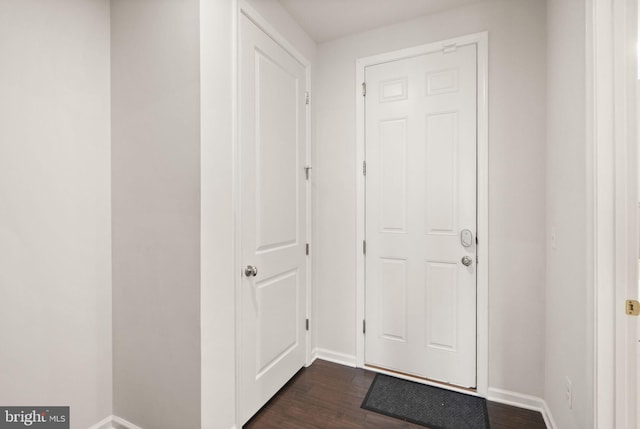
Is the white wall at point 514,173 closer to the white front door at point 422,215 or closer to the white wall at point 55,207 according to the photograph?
the white front door at point 422,215

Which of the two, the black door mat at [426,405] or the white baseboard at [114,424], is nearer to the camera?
the white baseboard at [114,424]

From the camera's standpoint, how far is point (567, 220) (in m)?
1.46

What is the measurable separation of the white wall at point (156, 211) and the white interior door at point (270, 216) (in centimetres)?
31

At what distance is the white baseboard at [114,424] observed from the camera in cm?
162

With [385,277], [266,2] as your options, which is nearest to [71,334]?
[385,277]

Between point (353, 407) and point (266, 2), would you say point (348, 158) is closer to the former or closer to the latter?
point (266, 2)

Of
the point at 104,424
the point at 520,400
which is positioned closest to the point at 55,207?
the point at 104,424

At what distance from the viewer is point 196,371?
55.6 inches

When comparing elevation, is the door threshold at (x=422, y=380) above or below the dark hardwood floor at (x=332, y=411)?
above

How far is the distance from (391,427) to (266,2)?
2.71 metres

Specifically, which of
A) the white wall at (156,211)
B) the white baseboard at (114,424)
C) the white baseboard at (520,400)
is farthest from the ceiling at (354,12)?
the white baseboard at (114,424)

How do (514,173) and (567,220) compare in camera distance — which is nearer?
(567,220)

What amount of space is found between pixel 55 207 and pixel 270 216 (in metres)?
A: 1.10

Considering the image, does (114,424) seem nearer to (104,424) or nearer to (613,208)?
(104,424)
